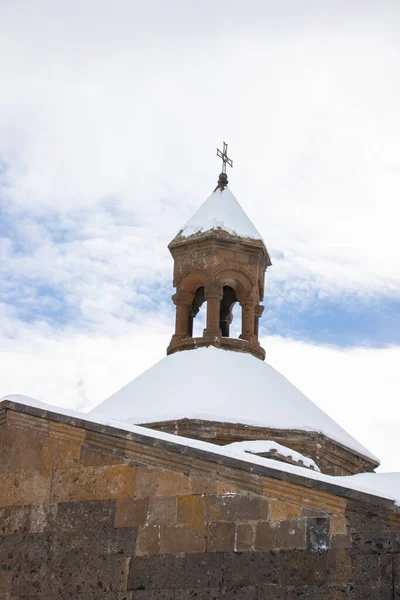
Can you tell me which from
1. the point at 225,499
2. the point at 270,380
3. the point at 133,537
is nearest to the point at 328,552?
the point at 225,499

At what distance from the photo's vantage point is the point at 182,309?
48.5 ft

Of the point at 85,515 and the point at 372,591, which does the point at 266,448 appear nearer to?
the point at 85,515

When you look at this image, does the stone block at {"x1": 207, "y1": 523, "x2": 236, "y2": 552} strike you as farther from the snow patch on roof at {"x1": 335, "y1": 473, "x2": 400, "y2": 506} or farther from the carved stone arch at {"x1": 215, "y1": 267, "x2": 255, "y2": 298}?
the carved stone arch at {"x1": 215, "y1": 267, "x2": 255, "y2": 298}

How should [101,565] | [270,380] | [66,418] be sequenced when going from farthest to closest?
[270,380], [66,418], [101,565]

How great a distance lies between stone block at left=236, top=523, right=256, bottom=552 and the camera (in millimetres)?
6711

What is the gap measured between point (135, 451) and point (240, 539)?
0.95 metres

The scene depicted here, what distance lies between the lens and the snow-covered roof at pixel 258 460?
6734 mm

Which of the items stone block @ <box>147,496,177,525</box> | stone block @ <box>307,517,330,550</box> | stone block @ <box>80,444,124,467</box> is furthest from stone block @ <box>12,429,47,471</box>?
stone block @ <box>307,517,330,550</box>

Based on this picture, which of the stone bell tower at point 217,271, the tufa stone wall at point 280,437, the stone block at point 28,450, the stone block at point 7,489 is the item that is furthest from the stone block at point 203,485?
the stone bell tower at point 217,271

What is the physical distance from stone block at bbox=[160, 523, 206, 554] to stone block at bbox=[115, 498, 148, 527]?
0.18 m

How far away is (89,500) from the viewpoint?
7.19 m

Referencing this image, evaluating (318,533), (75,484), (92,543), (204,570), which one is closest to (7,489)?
(75,484)

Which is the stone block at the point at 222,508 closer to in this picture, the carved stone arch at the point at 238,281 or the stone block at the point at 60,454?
the stone block at the point at 60,454

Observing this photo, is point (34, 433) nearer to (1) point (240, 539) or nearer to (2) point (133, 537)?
(2) point (133, 537)
